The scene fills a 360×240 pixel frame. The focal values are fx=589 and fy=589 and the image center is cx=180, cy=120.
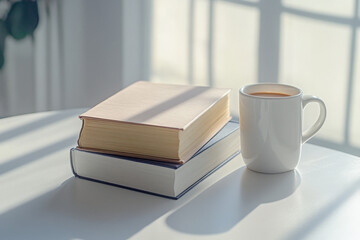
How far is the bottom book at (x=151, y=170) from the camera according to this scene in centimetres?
75

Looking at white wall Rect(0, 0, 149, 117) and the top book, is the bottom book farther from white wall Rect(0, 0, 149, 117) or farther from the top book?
white wall Rect(0, 0, 149, 117)

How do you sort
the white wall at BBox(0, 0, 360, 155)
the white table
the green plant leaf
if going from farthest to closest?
the green plant leaf < the white wall at BBox(0, 0, 360, 155) < the white table

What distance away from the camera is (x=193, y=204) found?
0.74 m

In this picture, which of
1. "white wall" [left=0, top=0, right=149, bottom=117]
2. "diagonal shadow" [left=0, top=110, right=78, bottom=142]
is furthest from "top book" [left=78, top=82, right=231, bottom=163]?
"white wall" [left=0, top=0, right=149, bottom=117]

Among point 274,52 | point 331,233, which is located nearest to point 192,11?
point 274,52

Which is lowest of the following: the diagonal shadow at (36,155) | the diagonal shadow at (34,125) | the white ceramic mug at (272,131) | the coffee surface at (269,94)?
the diagonal shadow at (36,155)

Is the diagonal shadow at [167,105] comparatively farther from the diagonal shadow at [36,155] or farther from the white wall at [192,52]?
the white wall at [192,52]

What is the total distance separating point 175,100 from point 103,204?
19 cm

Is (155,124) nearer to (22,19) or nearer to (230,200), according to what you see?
(230,200)

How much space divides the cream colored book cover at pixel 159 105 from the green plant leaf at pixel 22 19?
4.48 ft

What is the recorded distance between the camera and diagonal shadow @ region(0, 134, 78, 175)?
2.85ft

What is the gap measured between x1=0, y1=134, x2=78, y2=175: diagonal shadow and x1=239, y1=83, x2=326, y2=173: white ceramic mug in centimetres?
30

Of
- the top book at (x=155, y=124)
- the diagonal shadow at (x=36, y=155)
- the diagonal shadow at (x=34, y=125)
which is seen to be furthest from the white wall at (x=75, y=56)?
the top book at (x=155, y=124)

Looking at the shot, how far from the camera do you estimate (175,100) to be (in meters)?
0.84
